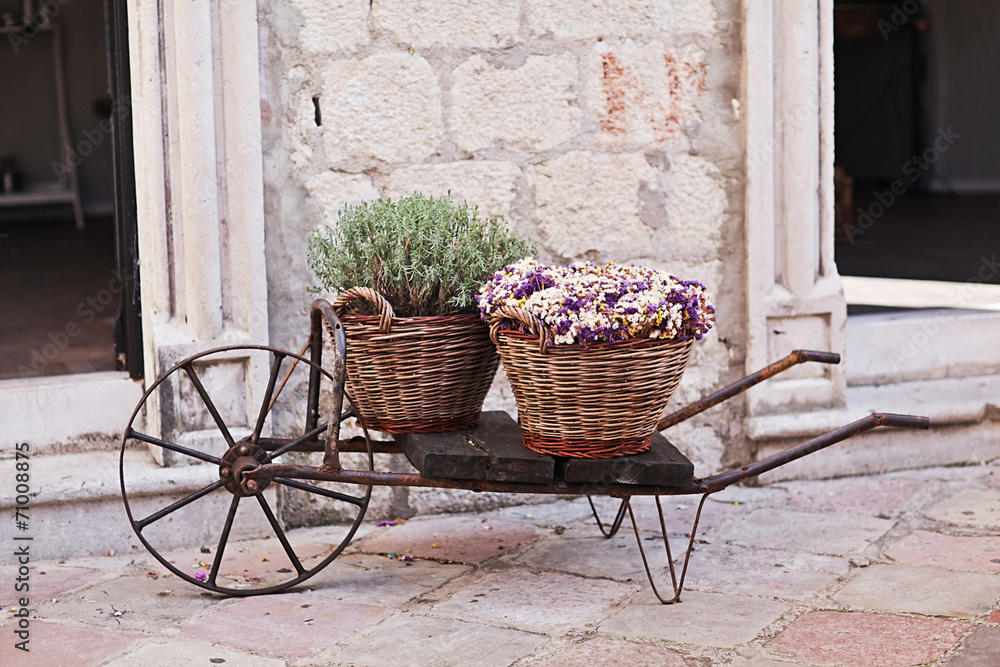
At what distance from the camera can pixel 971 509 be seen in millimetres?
3553

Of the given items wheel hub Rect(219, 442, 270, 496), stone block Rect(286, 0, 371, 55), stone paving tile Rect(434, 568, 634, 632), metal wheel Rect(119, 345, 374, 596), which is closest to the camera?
stone paving tile Rect(434, 568, 634, 632)

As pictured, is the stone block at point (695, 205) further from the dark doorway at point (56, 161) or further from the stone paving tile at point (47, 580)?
the dark doorway at point (56, 161)

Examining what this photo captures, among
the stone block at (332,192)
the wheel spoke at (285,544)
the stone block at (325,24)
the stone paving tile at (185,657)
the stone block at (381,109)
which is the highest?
the stone block at (325,24)

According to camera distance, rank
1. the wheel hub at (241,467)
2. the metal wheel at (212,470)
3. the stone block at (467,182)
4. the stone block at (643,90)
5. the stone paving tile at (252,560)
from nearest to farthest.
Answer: the wheel hub at (241,467) → the stone paving tile at (252,560) → the metal wheel at (212,470) → the stone block at (467,182) → the stone block at (643,90)

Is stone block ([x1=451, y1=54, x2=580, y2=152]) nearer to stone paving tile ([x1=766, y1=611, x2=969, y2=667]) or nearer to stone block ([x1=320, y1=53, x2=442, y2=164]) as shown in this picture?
stone block ([x1=320, y1=53, x2=442, y2=164])

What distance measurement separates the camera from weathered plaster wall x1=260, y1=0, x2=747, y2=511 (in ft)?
11.2

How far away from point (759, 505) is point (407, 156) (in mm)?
1647

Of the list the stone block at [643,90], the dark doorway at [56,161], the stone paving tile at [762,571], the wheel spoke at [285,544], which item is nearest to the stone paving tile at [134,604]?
the wheel spoke at [285,544]

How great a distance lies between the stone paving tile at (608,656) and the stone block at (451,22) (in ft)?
6.33

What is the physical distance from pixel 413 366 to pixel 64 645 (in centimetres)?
105

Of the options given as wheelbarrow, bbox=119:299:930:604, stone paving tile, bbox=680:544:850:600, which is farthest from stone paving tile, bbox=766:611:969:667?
wheelbarrow, bbox=119:299:930:604

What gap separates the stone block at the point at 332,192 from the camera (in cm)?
343

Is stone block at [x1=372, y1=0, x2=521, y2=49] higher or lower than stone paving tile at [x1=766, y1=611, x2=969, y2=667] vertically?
higher

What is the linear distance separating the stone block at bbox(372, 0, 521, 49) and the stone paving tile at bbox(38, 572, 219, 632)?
179 centimetres
